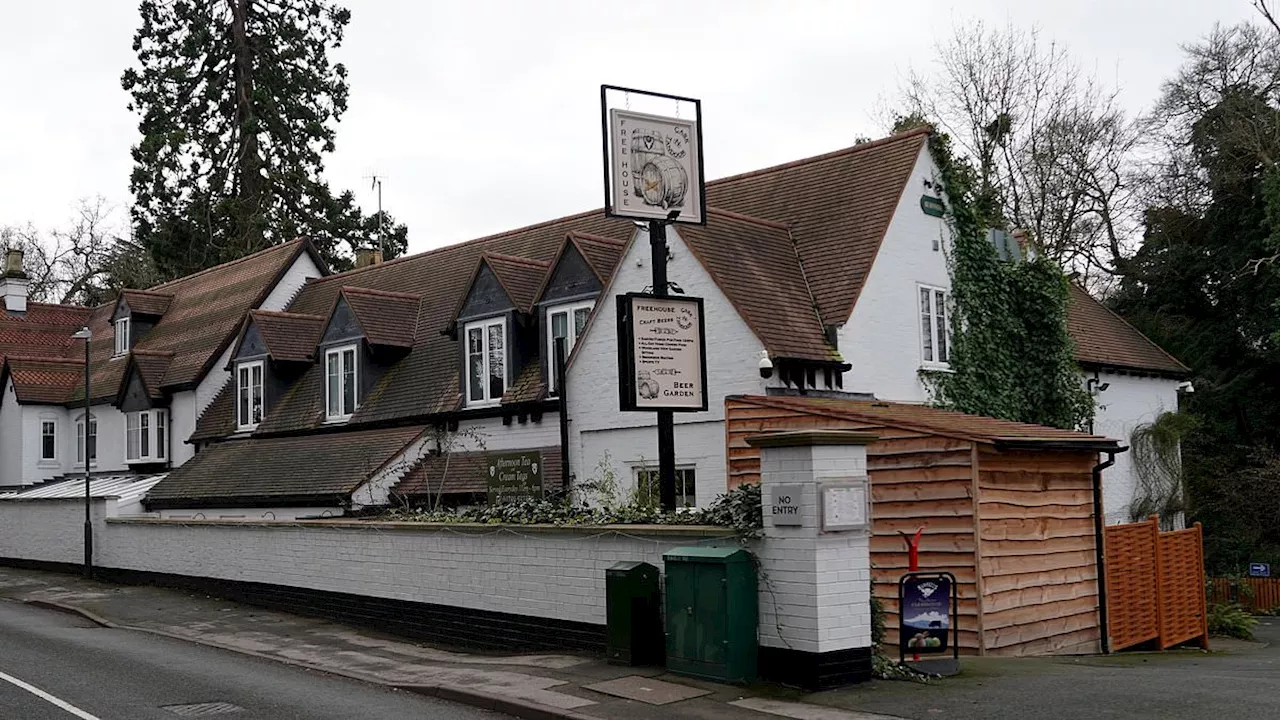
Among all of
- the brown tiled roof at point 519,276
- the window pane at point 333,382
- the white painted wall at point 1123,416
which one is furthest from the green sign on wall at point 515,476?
the white painted wall at point 1123,416

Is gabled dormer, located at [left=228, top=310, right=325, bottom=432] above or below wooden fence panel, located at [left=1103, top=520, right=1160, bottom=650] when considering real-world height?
above

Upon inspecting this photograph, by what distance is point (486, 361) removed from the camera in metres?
25.6

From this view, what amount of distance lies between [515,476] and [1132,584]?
925cm

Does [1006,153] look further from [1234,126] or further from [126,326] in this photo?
[126,326]

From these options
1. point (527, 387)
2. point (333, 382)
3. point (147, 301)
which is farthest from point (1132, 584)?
point (147, 301)

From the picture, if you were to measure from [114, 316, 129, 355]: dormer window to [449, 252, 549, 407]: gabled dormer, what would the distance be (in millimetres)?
18648

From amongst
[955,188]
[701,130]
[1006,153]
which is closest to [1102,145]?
[1006,153]

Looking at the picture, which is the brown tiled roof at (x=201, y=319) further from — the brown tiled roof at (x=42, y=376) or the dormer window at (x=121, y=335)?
the brown tiled roof at (x=42, y=376)

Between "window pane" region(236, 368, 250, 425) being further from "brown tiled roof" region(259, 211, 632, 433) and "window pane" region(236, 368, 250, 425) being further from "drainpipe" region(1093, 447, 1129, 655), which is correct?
"drainpipe" region(1093, 447, 1129, 655)

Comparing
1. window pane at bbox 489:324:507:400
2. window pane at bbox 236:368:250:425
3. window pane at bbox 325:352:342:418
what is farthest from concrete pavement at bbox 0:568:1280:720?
window pane at bbox 236:368:250:425

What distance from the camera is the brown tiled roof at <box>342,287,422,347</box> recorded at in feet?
96.8

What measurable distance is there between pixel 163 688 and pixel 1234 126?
36.1 m

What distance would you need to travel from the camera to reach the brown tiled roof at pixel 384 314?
96.8 feet

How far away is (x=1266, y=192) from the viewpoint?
35.4 meters
